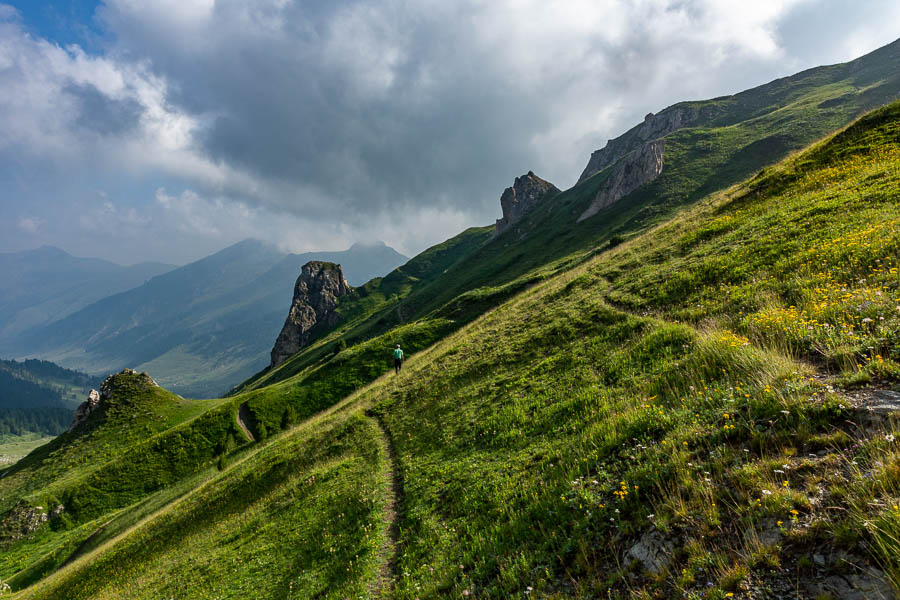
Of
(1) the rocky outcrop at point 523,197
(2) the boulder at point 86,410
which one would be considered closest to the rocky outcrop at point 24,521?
(2) the boulder at point 86,410

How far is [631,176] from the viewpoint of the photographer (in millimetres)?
94625

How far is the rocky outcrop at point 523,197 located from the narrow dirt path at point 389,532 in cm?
14857

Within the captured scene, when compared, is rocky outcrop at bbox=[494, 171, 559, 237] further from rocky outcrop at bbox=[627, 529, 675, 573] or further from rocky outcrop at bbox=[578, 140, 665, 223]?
rocky outcrop at bbox=[627, 529, 675, 573]

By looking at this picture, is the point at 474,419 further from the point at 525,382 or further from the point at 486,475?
the point at 486,475

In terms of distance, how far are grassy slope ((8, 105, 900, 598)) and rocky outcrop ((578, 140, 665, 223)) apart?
72.7m

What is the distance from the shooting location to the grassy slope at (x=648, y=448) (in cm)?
505

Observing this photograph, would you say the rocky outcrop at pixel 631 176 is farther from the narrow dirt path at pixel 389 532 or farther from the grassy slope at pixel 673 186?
the narrow dirt path at pixel 389 532

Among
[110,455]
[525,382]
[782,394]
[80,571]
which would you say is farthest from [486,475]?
[110,455]

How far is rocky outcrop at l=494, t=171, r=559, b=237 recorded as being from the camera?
162m

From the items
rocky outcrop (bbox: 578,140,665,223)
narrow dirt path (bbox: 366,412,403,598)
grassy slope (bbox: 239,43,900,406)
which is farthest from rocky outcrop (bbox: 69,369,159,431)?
rocky outcrop (bbox: 578,140,665,223)

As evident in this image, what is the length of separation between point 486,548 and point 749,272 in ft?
53.8

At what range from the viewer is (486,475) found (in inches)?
436

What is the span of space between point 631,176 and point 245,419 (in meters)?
104

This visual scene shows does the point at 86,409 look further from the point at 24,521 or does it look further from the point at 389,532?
the point at 389,532
